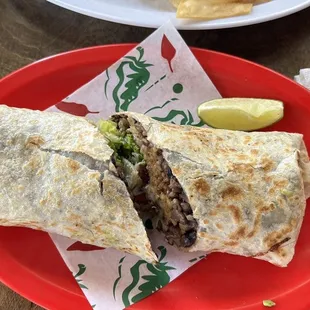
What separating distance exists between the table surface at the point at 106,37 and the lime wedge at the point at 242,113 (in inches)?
13.1

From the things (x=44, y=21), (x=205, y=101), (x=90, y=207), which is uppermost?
(x=44, y=21)

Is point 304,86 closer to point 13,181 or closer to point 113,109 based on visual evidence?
point 113,109

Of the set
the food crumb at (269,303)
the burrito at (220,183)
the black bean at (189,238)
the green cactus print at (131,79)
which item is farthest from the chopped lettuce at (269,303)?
the green cactus print at (131,79)

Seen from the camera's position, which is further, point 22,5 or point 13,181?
point 22,5

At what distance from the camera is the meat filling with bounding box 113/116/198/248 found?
1796mm

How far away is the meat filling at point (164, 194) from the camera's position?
180cm

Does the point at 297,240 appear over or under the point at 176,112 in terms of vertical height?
under

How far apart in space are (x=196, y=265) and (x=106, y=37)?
1.01 m

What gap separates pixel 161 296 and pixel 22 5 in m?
1.34

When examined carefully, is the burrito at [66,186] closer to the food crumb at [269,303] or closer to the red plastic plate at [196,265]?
the red plastic plate at [196,265]

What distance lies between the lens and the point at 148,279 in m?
1.93

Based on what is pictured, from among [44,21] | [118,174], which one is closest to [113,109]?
[118,174]

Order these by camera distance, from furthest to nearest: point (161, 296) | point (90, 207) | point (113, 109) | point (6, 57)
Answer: point (6, 57)
point (113, 109)
point (161, 296)
point (90, 207)

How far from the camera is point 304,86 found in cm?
218
